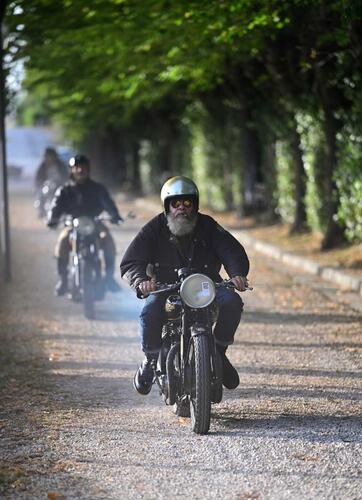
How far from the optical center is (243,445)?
21.0ft

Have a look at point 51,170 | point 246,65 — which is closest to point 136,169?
point 51,170

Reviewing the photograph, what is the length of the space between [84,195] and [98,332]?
220 centimetres

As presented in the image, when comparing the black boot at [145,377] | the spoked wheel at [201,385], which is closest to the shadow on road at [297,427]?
the spoked wheel at [201,385]

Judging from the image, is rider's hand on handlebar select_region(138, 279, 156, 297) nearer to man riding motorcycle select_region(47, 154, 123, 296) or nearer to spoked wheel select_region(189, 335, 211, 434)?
spoked wheel select_region(189, 335, 211, 434)

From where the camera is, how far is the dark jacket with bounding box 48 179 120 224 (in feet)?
41.4

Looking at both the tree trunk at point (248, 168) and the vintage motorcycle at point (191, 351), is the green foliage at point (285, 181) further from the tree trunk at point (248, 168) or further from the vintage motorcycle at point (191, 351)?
→ the vintage motorcycle at point (191, 351)

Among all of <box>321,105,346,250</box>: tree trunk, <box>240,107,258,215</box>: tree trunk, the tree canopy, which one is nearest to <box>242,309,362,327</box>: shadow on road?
the tree canopy

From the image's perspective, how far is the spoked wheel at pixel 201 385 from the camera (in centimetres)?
661

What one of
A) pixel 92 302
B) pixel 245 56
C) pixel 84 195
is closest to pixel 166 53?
pixel 245 56

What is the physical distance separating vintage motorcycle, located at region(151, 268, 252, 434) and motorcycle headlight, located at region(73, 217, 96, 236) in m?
5.23

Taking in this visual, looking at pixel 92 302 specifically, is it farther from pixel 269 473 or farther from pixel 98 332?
pixel 269 473

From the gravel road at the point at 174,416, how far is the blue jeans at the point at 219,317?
22.2 inches

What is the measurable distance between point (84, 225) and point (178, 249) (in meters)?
5.25

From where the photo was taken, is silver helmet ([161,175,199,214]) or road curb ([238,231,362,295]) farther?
road curb ([238,231,362,295])
